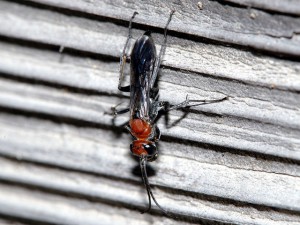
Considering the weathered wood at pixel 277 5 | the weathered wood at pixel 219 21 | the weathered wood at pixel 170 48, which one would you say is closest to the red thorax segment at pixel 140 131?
the weathered wood at pixel 170 48

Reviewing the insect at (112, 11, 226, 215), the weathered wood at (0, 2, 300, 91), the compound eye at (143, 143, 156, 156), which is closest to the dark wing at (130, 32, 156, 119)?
the insect at (112, 11, 226, 215)

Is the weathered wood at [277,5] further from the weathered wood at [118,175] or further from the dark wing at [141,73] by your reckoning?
the weathered wood at [118,175]

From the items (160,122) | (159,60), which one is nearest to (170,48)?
(159,60)

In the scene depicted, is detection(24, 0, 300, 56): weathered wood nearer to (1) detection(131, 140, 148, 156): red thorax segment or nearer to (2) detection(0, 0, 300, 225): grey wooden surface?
(2) detection(0, 0, 300, 225): grey wooden surface

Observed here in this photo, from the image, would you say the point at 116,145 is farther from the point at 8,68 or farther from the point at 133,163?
the point at 8,68

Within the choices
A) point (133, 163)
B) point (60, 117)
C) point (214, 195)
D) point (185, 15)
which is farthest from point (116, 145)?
point (185, 15)

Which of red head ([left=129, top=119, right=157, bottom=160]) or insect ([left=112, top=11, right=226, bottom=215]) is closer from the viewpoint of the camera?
insect ([left=112, top=11, right=226, bottom=215])
